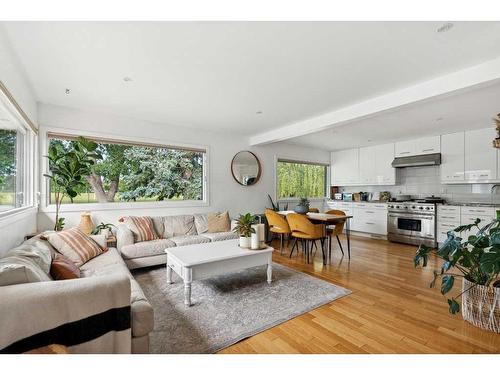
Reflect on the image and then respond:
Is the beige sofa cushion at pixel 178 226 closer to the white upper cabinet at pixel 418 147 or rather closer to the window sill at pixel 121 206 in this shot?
the window sill at pixel 121 206

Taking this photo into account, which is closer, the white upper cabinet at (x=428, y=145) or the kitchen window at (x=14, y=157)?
the kitchen window at (x=14, y=157)

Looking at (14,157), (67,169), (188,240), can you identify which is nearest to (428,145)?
(188,240)

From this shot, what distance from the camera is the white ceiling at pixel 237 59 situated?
1.79 metres

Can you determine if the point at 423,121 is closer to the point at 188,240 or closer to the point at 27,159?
the point at 188,240

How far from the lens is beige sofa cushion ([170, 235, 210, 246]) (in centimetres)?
358

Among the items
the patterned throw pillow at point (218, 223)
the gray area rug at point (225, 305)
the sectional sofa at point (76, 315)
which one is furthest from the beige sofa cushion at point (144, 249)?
the sectional sofa at point (76, 315)

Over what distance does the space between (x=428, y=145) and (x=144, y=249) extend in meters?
5.73

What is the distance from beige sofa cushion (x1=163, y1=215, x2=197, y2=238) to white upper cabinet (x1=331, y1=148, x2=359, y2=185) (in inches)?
175

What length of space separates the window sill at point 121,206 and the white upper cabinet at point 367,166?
13.4ft

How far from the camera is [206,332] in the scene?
1.92m

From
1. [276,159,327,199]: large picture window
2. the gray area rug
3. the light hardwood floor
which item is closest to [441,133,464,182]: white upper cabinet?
the light hardwood floor

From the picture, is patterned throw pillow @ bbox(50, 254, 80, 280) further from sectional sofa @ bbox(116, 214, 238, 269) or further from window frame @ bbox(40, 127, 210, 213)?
window frame @ bbox(40, 127, 210, 213)
